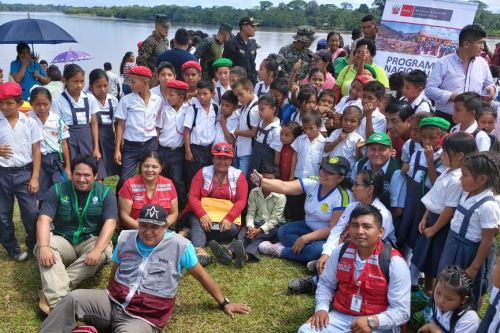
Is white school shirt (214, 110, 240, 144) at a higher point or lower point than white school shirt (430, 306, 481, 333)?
higher

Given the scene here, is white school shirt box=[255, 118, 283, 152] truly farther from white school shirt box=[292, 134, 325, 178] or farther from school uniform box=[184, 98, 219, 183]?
school uniform box=[184, 98, 219, 183]

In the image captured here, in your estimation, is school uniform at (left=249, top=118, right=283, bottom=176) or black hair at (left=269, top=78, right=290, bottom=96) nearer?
school uniform at (left=249, top=118, right=283, bottom=176)

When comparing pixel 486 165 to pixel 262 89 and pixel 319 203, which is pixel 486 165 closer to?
pixel 319 203

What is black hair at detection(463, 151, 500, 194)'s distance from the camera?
10.9 feet

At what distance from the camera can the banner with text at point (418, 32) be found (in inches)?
266

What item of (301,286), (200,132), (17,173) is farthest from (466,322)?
(17,173)

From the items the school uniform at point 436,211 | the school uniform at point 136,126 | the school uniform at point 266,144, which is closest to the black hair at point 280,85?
the school uniform at point 266,144

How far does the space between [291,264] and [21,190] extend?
2.94m

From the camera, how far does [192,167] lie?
6.04 metres

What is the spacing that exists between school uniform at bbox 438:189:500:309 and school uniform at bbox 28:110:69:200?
13.3 feet

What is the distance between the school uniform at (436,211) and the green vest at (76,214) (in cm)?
297

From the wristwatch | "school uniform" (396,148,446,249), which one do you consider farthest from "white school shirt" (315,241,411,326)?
the wristwatch

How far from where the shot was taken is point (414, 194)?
4391mm

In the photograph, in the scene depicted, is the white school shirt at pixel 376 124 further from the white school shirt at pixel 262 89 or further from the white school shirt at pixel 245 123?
the white school shirt at pixel 262 89
